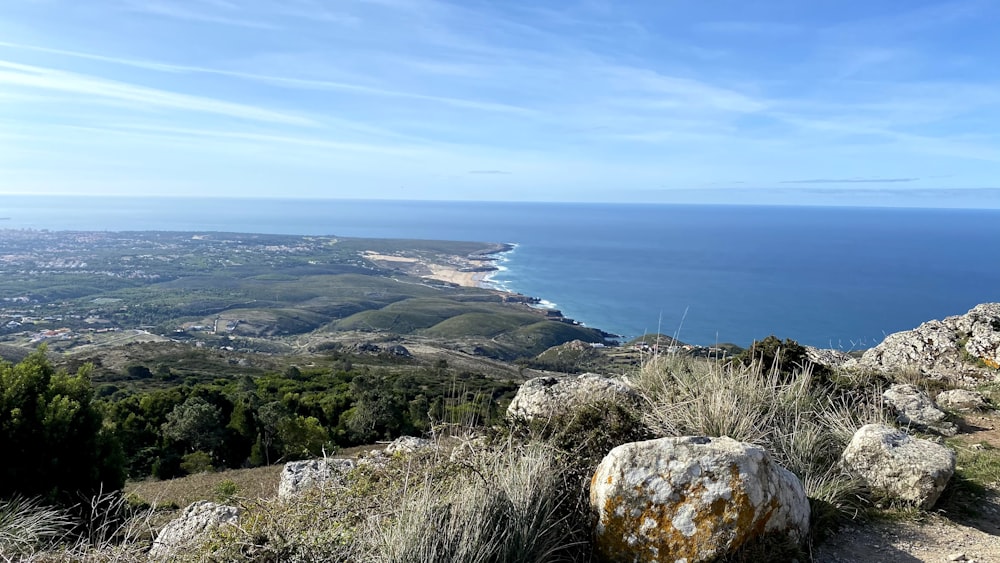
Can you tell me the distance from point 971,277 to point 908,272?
41.3 feet

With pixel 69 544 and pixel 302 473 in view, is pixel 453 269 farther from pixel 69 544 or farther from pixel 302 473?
pixel 69 544

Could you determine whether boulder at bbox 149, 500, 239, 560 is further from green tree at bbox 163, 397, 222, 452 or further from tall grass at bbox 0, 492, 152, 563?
green tree at bbox 163, 397, 222, 452

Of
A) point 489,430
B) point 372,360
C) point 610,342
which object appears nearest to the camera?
point 489,430

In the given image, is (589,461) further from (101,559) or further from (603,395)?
(101,559)

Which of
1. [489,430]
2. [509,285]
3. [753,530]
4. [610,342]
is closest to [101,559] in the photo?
[489,430]

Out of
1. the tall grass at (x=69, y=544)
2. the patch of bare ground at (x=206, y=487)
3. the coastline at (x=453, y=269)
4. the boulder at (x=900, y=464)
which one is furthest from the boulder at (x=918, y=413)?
the coastline at (x=453, y=269)

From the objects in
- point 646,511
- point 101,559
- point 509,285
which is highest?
point 646,511

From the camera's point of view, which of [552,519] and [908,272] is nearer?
[552,519]

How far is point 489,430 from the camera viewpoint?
5.05 meters

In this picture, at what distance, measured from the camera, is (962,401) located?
9.59m

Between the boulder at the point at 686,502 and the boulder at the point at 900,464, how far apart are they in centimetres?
178

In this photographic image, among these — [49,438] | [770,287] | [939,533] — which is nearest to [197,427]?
[49,438]

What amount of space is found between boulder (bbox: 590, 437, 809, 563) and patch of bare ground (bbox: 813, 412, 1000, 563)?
0.77 meters

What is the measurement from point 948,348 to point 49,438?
18.8 m
